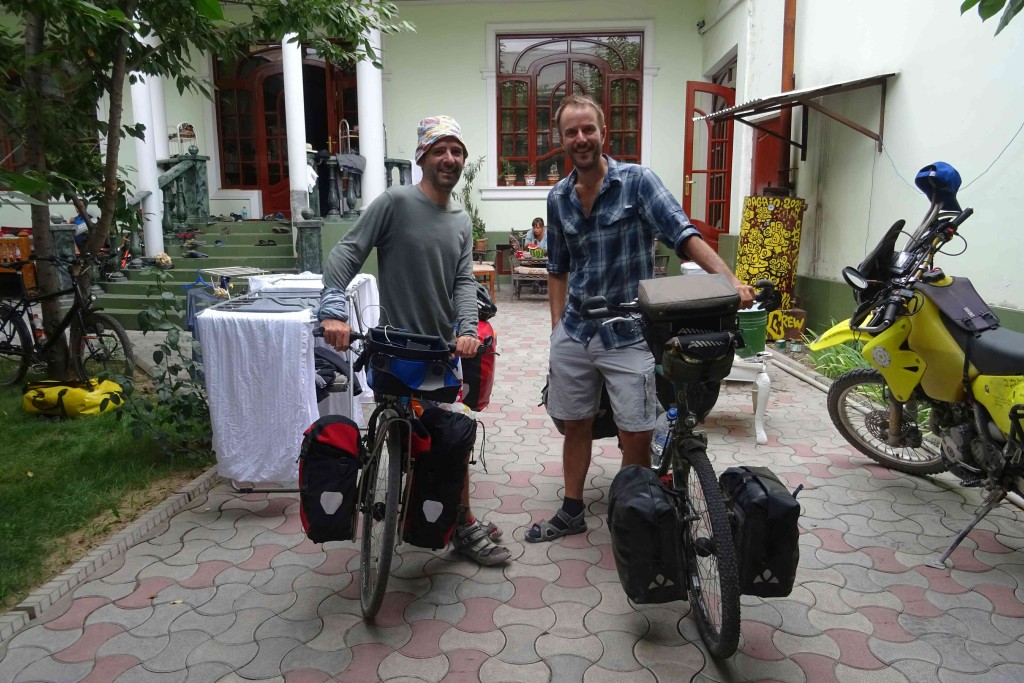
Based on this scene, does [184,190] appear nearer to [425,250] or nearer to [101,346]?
[101,346]

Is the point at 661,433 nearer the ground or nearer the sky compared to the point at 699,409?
nearer the ground

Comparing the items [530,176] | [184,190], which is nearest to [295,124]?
[184,190]

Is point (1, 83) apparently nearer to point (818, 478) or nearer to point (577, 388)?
point (577, 388)

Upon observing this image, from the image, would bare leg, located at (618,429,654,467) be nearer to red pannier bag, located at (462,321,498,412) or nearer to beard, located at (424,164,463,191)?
red pannier bag, located at (462,321,498,412)

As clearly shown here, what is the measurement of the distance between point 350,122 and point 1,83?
28.4 feet

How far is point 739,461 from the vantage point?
4.17 meters

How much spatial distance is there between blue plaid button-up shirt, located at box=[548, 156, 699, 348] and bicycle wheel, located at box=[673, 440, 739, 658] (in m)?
0.71

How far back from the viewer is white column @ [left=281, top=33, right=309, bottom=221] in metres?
8.95

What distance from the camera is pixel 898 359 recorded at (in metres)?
3.46

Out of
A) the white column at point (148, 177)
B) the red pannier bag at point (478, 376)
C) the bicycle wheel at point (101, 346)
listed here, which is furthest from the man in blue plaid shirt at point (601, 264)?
the white column at point (148, 177)

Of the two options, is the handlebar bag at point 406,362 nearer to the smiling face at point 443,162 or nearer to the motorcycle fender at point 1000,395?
the smiling face at point 443,162

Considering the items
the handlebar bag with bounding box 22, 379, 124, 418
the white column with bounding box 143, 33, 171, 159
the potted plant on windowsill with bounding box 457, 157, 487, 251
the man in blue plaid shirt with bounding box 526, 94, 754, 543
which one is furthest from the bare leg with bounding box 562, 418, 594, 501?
the potted plant on windowsill with bounding box 457, 157, 487, 251

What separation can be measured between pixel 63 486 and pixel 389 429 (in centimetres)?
229

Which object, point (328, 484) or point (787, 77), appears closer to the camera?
point (328, 484)
